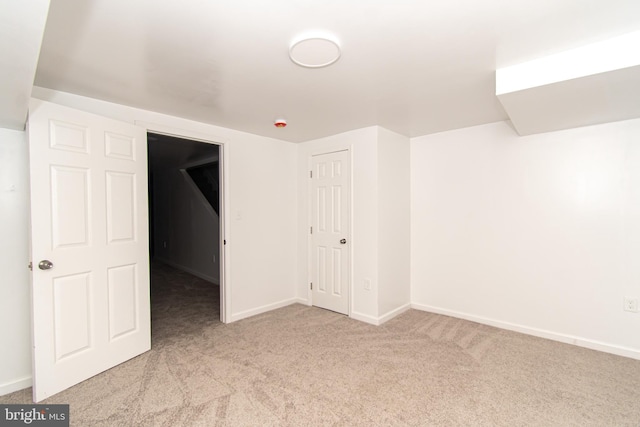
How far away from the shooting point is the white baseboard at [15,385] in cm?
213

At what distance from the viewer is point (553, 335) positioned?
2.95 m

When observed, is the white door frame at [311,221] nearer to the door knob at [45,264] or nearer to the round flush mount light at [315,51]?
the round flush mount light at [315,51]

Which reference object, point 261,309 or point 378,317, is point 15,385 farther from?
point 378,317

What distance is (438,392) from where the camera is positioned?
2.11 metres

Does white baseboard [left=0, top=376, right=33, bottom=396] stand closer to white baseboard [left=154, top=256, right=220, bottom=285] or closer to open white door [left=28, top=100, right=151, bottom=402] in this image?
open white door [left=28, top=100, right=151, bottom=402]

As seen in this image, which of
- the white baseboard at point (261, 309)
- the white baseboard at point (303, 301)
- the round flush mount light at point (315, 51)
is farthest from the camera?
the white baseboard at point (303, 301)

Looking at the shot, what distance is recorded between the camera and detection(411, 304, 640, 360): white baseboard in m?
2.62

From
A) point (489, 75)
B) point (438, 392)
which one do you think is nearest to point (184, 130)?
point (489, 75)

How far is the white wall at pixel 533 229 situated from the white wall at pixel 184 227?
11.7 feet

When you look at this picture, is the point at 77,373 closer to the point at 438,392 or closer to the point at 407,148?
the point at 438,392

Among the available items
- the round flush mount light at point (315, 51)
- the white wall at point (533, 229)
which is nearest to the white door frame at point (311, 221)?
the white wall at point (533, 229)

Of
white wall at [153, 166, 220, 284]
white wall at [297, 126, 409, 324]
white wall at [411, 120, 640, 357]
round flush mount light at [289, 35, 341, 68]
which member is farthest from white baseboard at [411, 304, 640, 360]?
white wall at [153, 166, 220, 284]

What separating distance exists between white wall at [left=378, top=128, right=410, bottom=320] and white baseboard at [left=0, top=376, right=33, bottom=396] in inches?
121

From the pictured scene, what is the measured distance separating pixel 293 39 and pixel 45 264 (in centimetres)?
219
